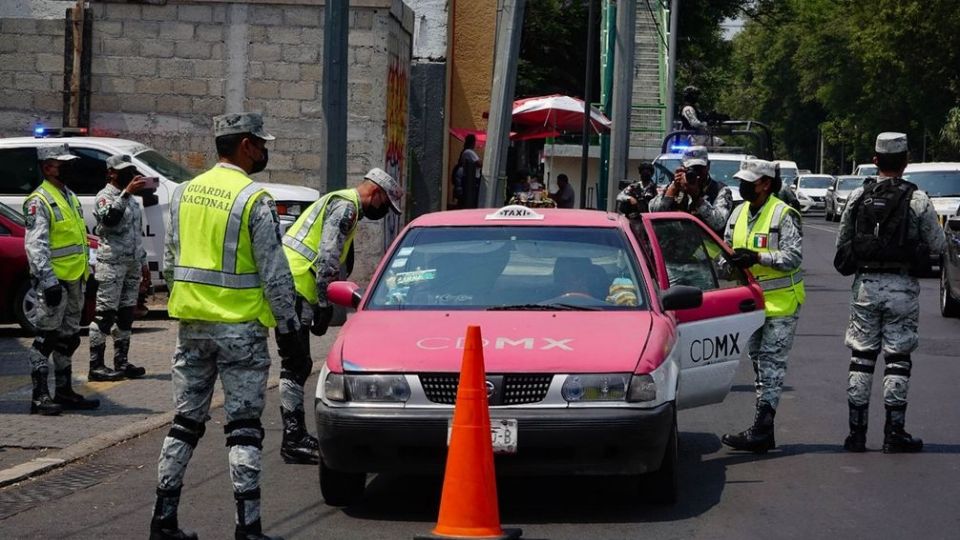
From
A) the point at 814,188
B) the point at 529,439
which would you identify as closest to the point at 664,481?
the point at 529,439

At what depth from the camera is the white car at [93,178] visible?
1808 centimetres

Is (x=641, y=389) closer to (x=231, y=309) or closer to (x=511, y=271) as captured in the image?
(x=511, y=271)

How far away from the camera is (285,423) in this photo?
31.0 ft

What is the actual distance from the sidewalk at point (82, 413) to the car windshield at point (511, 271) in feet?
7.90

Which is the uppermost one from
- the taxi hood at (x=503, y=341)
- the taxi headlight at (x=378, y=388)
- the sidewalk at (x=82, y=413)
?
the taxi hood at (x=503, y=341)

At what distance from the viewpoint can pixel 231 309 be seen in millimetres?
6941

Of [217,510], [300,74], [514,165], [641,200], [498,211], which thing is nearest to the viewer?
[217,510]

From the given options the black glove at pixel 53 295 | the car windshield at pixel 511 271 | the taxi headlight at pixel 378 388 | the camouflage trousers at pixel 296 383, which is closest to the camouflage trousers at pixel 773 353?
the car windshield at pixel 511 271

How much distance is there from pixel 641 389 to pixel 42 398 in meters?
5.29

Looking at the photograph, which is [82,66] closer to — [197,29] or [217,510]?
[197,29]

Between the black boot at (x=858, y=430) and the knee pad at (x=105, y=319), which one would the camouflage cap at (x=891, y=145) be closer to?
the black boot at (x=858, y=430)

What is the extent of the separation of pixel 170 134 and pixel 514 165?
27.2m

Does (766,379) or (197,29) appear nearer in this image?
(766,379)

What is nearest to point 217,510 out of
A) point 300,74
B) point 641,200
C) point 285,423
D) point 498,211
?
point 285,423
